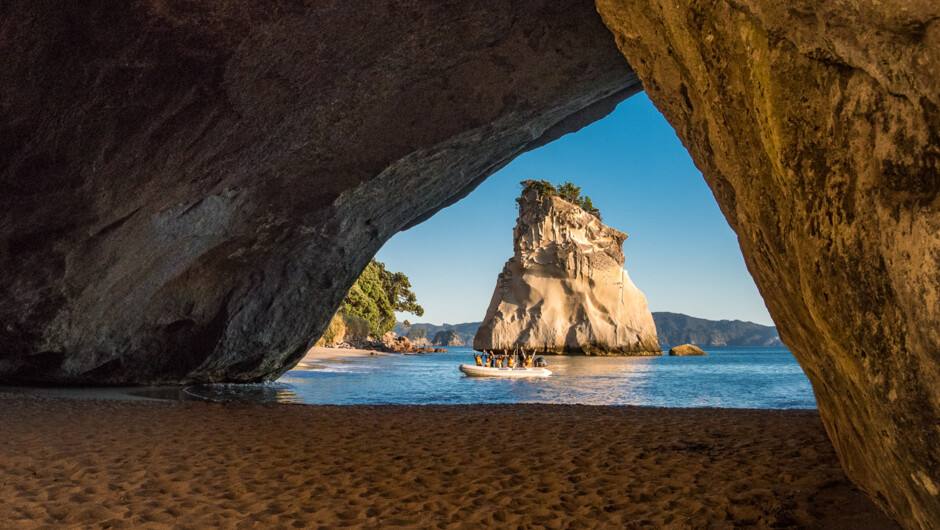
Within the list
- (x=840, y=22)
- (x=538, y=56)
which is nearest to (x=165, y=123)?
(x=538, y=56)

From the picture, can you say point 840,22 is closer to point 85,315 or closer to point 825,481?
point 825,481

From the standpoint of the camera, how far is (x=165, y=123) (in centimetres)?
1011

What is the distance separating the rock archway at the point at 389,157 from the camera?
252cm

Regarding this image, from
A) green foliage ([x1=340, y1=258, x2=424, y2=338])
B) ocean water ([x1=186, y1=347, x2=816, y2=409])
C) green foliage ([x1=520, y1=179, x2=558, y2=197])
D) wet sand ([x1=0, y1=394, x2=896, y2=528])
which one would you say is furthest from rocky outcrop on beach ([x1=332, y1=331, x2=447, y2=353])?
wet sand ([x1=0, y1=394, x2=896, y2=528])

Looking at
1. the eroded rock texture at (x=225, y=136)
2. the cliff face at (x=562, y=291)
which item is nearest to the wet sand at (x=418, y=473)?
the eroded rock texture at (x=225, y=136)

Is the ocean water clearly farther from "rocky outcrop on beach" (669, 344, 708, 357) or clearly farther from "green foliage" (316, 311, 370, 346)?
"rocky outcrop on beach" (669, 344, 708, 357)

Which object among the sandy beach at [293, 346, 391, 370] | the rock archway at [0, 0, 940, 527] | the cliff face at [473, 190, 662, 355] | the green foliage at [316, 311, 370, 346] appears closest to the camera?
the rock archway at [0, 0, 940, 527]

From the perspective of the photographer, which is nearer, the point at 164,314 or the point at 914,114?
the point at 914,114

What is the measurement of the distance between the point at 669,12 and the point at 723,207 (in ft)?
5.47

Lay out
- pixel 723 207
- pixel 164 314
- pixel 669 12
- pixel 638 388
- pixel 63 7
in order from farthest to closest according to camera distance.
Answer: pixel 638 388 < pixel 164 314 < pixel 63 7 < pixel 723 207 < pixel 669 12

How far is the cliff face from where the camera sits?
56.1 meters

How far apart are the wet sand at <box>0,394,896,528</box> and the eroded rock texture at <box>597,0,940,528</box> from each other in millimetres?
1661

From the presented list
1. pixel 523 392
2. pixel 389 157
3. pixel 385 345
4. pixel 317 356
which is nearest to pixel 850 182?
pixel 389 157

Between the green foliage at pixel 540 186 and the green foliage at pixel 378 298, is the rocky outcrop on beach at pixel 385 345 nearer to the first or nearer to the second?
the green foliage at pixel 378 298
